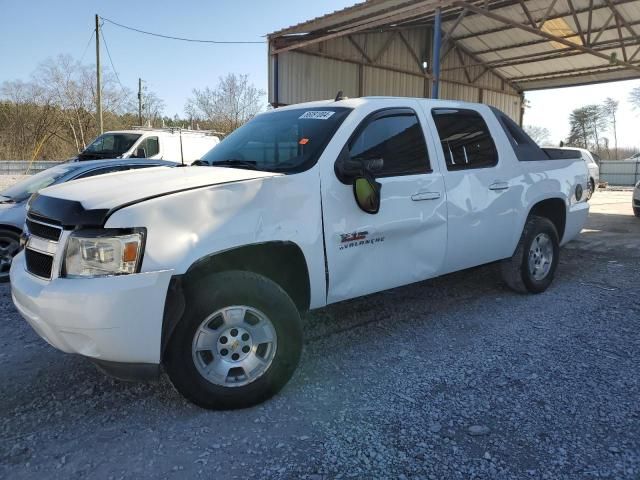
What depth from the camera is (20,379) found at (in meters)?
3.44

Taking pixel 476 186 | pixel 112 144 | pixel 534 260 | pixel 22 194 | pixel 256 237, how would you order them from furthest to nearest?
pixel 112 144
pixel 22 194
pixel 534 260
pixel 476 186
pixel 256 237

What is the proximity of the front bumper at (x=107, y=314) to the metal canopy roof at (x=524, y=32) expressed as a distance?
39.5ft

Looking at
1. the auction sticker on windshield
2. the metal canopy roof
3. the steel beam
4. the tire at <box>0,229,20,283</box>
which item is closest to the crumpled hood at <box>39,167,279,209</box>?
the auction sticker on windshield

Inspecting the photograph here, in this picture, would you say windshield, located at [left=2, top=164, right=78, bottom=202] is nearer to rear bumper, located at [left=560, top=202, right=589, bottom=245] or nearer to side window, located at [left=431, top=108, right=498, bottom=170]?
side window, located at [left=431, top=108, right=498, bottom=170]

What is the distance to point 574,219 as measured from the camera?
18.2 ft

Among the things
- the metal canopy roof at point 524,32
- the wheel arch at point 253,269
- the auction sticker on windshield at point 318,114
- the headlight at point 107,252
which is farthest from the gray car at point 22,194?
the metal canopy roof at point 524,32

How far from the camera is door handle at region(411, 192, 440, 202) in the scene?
12.5ft

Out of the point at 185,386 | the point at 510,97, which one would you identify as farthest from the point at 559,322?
the point at 510,97

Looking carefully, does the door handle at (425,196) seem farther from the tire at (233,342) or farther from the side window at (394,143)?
the tire at (233,342)

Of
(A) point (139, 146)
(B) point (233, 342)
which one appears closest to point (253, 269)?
(B) point (233, 342)

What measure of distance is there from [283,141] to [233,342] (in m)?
1.54

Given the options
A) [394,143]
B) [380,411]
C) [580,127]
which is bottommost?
[380,411]

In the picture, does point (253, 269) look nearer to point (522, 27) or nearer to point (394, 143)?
point (394, 143)

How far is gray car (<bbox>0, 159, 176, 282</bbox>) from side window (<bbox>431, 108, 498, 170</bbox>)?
3.13 metres
